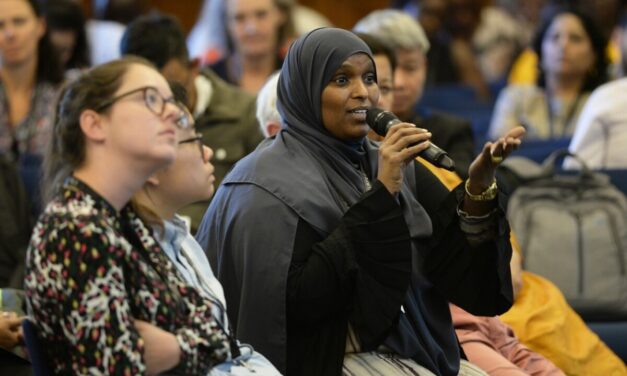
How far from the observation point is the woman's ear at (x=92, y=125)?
229 cm

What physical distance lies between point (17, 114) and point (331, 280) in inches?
107

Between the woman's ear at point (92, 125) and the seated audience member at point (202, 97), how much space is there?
1.96 metres

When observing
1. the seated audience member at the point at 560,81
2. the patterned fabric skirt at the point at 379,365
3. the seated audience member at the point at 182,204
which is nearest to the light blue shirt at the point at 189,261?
the seated audience member at the point at 182,204

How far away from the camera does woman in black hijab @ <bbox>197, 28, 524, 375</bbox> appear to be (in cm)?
283

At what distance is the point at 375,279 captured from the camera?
285 cm

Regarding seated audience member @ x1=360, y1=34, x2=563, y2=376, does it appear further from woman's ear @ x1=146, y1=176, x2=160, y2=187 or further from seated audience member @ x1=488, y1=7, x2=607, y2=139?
seated audience member @ x1=488, y1=7, x2=607, y2=139

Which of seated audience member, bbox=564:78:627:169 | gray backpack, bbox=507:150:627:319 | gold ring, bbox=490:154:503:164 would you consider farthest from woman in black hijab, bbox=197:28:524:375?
seated audience member, bbox=564:78:627:169

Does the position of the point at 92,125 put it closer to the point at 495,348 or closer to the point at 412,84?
the point at 495,348

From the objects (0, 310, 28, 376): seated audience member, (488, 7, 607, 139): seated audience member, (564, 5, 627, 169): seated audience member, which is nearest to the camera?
(0, 310, 28, 376): seated audience member

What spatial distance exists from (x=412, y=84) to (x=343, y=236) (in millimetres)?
1745

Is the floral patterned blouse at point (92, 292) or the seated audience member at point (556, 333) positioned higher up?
the floral patterned blouse at point (92, 292)

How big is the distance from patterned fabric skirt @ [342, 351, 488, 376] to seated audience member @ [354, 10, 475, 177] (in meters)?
1.49

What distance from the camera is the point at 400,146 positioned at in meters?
2.75

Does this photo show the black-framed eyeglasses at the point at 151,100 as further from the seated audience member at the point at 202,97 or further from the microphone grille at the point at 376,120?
the seated audience member at the point at 202,97
